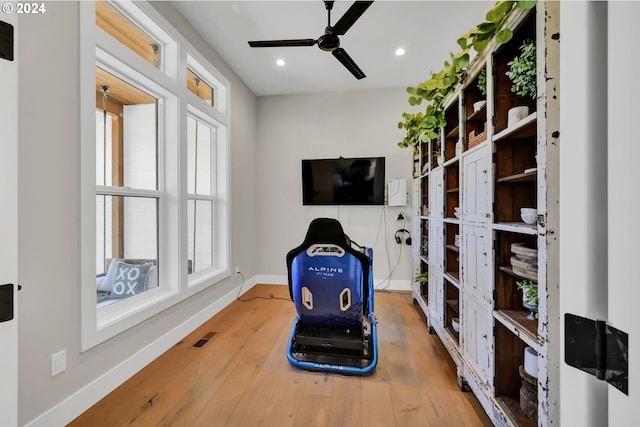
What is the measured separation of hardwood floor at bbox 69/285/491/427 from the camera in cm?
162

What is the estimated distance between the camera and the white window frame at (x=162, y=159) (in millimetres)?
1710

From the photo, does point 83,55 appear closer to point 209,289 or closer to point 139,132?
point 139,132

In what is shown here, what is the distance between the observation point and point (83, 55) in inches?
66.2

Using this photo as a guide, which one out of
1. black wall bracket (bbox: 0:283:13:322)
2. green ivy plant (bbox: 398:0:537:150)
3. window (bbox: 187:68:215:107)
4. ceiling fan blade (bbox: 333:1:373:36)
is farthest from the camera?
window (bbox: 187:68:215:107)

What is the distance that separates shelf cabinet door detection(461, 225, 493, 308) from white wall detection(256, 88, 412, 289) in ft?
7.46

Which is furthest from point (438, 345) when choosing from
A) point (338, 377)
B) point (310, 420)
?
point (310, 420)

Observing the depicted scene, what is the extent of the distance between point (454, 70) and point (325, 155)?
103 inches

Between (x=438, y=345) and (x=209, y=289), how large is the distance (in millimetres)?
2469

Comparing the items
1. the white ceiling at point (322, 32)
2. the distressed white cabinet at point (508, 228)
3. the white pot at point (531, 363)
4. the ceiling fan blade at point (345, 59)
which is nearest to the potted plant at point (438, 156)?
the distressed white cabinet at point (508, 228)

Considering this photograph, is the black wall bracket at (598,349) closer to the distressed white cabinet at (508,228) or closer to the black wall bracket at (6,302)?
the distressed white cabinet at (508,228)

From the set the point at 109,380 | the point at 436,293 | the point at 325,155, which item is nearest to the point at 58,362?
the point at 109,380

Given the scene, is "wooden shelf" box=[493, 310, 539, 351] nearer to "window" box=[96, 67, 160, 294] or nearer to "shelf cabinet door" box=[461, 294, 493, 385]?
"shelf cabinet door" box=[461, 294, 493, 385]

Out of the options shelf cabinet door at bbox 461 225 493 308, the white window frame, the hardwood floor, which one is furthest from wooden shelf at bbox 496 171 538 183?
the white window frame

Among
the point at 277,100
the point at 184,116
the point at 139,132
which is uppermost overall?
the point at 277,100
